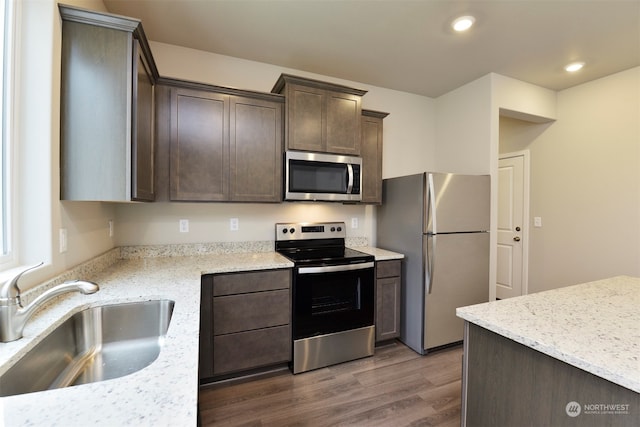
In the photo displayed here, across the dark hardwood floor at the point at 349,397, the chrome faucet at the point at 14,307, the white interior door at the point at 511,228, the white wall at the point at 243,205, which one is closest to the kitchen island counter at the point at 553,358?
the dark hardwood floor at the point at 349,397

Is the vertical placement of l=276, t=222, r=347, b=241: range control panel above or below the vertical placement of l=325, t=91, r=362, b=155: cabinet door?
below

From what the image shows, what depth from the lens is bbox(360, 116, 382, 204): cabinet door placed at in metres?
2.82

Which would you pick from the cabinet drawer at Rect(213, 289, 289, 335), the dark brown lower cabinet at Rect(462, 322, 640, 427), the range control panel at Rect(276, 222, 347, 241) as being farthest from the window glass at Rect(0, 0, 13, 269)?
the dark brown lower cabinet at Rect(462, 322, 640, 427)

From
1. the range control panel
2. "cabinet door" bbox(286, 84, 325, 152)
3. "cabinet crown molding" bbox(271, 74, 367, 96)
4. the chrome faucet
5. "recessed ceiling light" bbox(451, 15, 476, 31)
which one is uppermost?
"recessed ceiling light" bbox(451, 15, 476, 31)

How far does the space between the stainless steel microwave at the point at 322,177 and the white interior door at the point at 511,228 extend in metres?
2.46

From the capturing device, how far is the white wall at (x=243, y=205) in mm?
2355

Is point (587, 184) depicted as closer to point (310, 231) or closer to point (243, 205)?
point (310, 231)

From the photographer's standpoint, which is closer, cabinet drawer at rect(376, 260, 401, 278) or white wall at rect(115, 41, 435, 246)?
white wall at rect(115, 41, 435, 246)

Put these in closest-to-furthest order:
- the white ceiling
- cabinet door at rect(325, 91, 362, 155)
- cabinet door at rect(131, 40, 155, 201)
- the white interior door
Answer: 1. cabinet door at rect(131, 40, 155, 201)
2. the white ceiling
3. cabinet door at rect(325, 91, 362, 155)
4. the white interior door

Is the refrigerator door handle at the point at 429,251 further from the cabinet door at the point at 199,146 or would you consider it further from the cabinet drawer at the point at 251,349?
the cabinet door at the point at 199,146

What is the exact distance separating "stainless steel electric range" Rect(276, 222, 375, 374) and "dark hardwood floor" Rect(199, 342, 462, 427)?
0.38 feet

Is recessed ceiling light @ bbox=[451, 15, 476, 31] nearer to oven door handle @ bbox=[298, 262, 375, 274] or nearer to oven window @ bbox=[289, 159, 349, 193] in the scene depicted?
oven window @ bbox=[289, 159, 349, 193]

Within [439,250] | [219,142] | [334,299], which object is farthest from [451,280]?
[219,142]

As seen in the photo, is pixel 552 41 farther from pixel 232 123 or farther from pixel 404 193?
pixel 232 123
